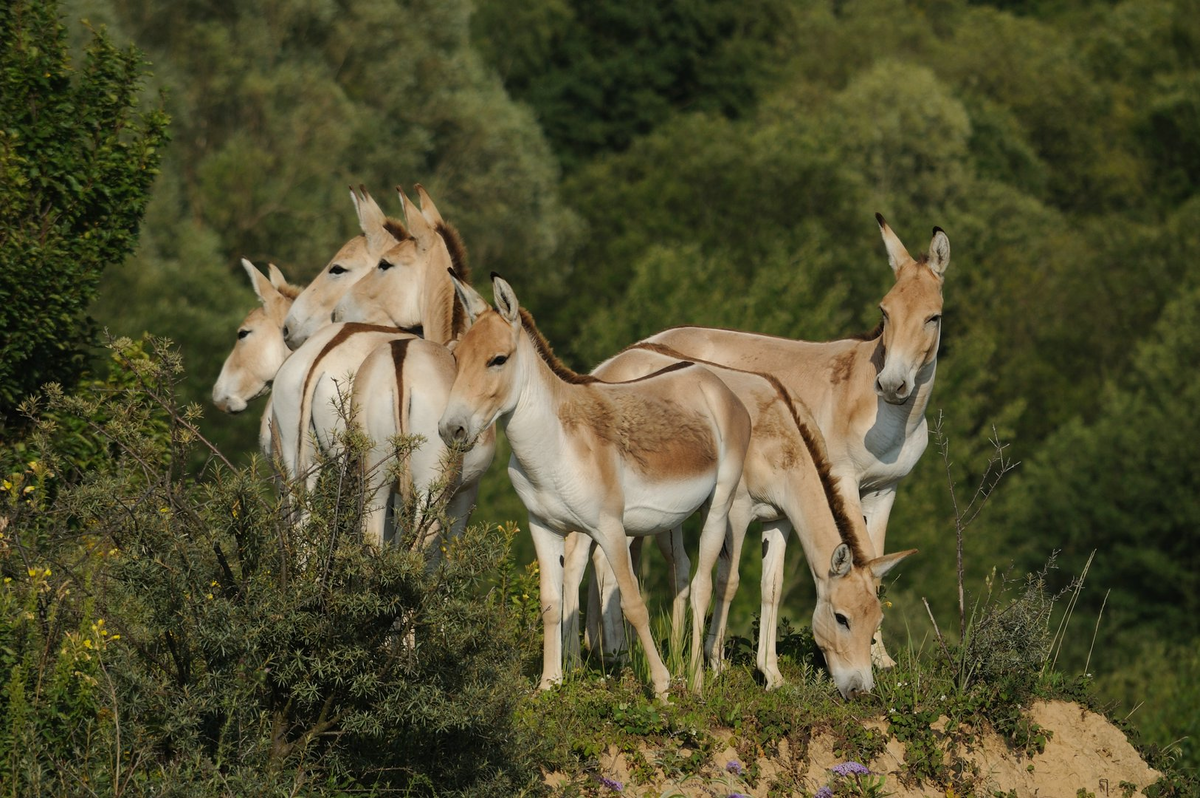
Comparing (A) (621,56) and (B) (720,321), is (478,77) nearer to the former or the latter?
(B) (720,321)

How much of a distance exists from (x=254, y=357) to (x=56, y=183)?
2321mm

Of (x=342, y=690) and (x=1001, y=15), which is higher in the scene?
(x=1001, y=15)

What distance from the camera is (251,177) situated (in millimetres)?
31766

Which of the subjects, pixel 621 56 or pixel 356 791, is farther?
pixel 621 56

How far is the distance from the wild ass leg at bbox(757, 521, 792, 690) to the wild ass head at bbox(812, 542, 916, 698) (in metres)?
0.50

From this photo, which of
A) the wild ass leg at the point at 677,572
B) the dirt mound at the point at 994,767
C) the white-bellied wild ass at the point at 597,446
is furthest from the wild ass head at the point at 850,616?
the wild ass leg at the point at 677,572

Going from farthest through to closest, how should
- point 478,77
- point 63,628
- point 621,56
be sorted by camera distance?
point 621,56 < point 478,77 < point 63,628

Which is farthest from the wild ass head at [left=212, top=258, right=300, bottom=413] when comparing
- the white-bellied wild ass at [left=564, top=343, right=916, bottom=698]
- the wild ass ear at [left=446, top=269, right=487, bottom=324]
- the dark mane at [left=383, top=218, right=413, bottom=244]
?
the wild ass ear at [left=446, top=269, right=487, bottom=324]

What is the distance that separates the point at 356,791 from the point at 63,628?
7.39 feet

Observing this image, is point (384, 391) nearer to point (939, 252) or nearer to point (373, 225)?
point (373, 225)

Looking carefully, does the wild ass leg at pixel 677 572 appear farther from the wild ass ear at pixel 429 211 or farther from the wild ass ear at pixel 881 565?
the wild ass ear at pixel 429 211

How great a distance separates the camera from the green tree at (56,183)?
37.6ft

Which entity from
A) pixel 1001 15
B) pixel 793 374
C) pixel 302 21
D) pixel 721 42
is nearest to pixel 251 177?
pixel 302 21

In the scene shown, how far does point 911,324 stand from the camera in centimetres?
1002
